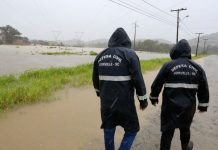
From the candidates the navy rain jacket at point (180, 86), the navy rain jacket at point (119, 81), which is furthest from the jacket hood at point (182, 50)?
the navy rain jacket at point (119, 81)

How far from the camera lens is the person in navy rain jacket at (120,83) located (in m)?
3.54

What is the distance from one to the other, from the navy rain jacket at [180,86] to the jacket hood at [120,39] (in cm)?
67

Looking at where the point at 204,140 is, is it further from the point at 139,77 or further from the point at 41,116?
the point at 41,116

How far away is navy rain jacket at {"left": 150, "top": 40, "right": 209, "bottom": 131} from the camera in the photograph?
12.9 feet

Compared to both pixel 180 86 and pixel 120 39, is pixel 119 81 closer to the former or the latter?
pixel 120 39

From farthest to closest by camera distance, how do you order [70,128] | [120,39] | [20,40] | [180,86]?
[20,40], [70,128], [180,86], [120,39]

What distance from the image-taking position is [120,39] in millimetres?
3664

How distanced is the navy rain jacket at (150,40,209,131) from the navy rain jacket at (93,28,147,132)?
0.50 m

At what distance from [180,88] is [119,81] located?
0.90 meters

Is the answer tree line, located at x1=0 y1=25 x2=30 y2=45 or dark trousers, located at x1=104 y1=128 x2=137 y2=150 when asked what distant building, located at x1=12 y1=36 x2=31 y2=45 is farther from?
dark trousers, located at x1=104 y1=128 x2=137 y2=150

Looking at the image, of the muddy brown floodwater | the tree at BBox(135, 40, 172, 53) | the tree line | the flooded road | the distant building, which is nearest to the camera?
the muddy brown floodwater

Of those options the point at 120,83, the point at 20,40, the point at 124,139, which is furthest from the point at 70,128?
the point at 20,40

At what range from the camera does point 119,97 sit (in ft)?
11.8

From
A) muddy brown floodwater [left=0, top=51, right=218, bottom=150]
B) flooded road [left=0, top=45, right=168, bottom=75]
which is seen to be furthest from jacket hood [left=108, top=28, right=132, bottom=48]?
flooded road [left=0, top=45, right=168, bottom=75]
